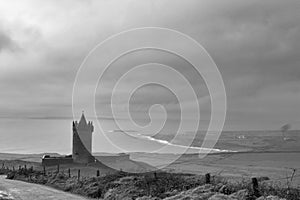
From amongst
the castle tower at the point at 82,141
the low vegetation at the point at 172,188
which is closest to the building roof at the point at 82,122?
the castle tower at the point at 82,141

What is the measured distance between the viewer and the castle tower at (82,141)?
7694cm

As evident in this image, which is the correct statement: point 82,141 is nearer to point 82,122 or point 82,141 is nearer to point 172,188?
point 82,122

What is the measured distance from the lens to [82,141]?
80.2 metres

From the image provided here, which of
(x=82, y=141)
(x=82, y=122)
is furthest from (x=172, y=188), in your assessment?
(x=82, y=122)

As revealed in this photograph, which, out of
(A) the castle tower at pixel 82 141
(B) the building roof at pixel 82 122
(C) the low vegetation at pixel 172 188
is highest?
(B) the building roof at pixel 82 122

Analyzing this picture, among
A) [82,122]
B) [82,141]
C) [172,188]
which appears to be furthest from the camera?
[82,122]

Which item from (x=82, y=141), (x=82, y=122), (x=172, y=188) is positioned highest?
(x=82, y=122)

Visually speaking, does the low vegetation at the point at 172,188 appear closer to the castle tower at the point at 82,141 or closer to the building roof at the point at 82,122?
the castle tower at the point at 82,141

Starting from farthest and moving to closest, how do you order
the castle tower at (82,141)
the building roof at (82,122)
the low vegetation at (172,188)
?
the building roof at (82,122), the castle tower at (82,141), the low vegetation at (172,188)

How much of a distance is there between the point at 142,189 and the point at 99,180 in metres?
6.79

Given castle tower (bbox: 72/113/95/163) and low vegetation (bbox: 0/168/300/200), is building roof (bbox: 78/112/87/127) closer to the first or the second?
castle tower (bbox: 72/113/95/163)

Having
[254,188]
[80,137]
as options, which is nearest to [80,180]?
[254,188]

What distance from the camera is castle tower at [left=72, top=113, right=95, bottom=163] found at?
76.9 meters

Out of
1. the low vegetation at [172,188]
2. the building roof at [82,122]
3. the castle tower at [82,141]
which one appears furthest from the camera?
the building roof at [82,122]
